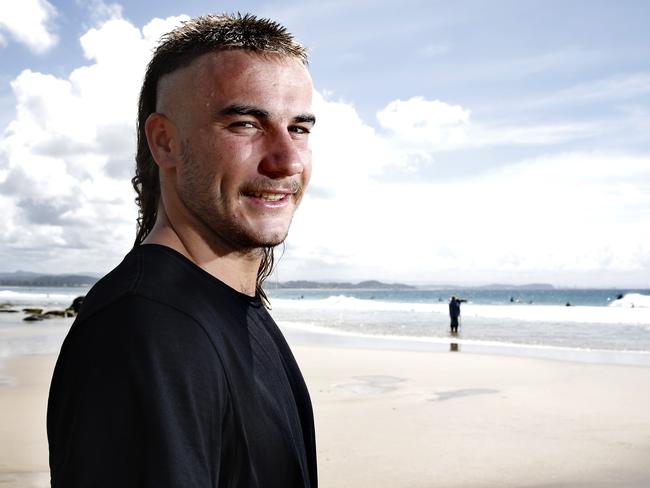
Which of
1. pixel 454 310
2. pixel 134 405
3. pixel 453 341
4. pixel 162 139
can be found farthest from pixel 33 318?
pixel 134 405

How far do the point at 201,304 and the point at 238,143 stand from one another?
41 cm

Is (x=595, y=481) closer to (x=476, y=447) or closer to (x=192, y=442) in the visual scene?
(x=476, y=447)

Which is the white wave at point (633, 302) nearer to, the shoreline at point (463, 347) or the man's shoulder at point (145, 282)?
the shoreline at point (463, 347)

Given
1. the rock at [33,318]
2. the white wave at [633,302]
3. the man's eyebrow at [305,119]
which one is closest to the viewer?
the man's eyebrow at [305,119]

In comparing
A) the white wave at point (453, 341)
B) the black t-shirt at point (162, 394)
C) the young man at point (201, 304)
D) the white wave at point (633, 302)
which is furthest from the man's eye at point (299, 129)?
the white wave at point (633, 302)

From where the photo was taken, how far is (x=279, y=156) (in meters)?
1.57

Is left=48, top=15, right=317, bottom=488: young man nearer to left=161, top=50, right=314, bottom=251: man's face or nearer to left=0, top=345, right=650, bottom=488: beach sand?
left=161, top=50, right=314, bottom=251: man's face

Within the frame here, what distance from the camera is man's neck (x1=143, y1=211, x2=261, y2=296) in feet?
5.02

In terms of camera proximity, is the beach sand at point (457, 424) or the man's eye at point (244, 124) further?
the beach sand at point (457, 424)

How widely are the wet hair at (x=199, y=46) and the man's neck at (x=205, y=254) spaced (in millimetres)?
89

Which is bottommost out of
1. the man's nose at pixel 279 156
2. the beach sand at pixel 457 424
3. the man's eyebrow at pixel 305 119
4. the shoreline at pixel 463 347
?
the beach sand at pixel 457 424

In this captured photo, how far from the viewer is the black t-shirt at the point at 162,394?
3.58ft

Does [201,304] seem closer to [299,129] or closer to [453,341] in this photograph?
[299,129]

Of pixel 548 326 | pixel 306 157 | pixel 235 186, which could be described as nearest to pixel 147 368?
pixel 235 186
